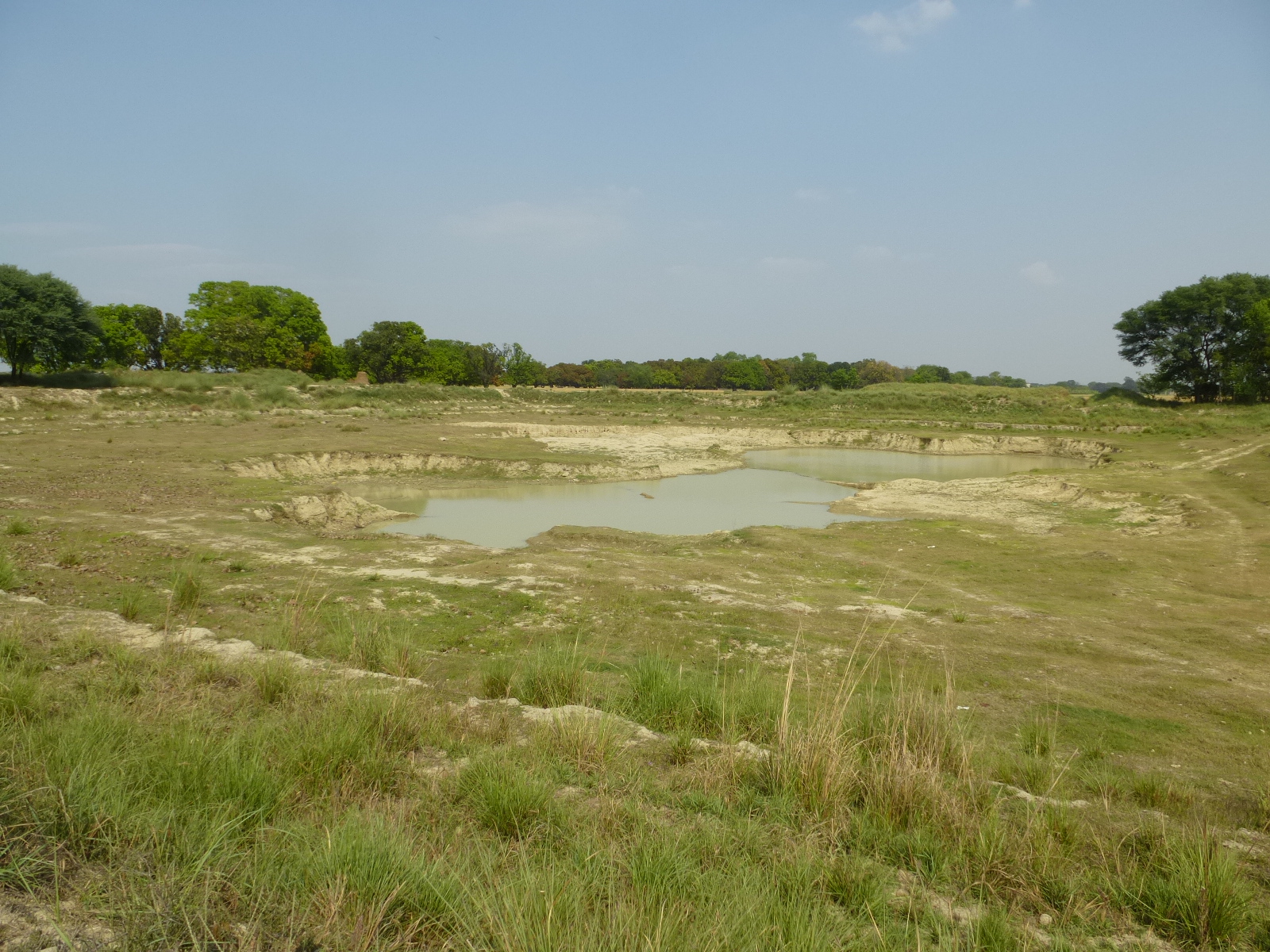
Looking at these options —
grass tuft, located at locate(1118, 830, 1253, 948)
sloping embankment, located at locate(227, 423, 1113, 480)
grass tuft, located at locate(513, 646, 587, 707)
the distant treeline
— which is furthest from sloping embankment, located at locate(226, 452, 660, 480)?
the distant treeline

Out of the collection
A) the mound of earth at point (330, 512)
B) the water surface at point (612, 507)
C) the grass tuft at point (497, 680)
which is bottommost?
the water surface at point (612, 507)

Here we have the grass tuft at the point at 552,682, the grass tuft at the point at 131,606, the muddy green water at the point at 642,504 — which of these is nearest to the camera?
the grass tuft at the point at 552,682

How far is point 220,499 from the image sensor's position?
54.7 ft

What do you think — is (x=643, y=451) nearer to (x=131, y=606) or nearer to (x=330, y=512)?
(x=330, y=512)

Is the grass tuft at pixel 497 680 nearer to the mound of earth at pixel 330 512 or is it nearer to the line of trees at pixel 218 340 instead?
the mound of earth at pixel 330 512

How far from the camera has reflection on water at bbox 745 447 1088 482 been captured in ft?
113

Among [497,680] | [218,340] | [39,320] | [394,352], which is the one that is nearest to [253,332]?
[218,340]

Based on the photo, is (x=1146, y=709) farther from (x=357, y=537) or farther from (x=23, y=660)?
(x=357, y=537)

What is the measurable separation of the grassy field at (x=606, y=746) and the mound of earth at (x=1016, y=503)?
6.07 metres

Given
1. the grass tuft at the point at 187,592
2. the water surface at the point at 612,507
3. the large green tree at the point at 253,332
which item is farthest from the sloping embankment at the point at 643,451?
the large green tree at the point at 253,332

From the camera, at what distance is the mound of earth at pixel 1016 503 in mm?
20188

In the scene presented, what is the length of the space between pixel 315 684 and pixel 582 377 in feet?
405

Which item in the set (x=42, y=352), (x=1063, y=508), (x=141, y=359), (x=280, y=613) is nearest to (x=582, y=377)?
(x=141, y=359)

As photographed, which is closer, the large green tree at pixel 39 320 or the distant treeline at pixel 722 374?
the large green tree at pixel 39 320
